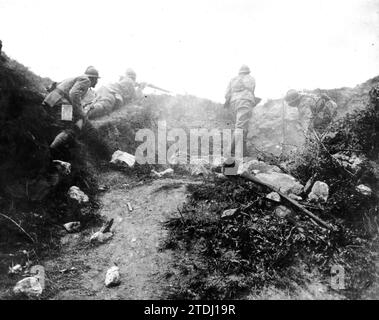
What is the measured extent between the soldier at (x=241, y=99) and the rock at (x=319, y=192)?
4054 millimetres

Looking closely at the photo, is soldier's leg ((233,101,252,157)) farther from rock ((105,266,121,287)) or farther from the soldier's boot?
rock ((105,266,121,287))

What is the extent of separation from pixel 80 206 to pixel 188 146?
4346mm

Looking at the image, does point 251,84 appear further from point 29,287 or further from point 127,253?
point 29,287

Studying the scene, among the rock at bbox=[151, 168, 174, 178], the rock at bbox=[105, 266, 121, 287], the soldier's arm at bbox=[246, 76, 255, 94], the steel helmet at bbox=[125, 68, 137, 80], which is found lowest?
the rock at bbox=[105, 266, 121, 287]

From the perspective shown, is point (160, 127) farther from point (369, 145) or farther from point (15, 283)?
point (15, 283)

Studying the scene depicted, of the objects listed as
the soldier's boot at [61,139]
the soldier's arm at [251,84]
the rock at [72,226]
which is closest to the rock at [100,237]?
the rock at [72,226]

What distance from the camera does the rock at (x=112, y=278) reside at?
177 inches

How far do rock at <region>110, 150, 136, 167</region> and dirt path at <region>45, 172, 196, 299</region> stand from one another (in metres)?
1.18

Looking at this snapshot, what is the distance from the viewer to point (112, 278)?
4.53 m

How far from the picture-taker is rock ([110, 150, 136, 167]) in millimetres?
7984

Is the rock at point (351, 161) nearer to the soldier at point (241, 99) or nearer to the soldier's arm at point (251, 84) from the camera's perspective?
the soldier at point (241, 99)

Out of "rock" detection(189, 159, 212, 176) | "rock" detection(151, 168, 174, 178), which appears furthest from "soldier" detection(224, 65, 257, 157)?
"rock" detection(151, 168, 174, 178)

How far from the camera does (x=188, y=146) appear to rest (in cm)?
979

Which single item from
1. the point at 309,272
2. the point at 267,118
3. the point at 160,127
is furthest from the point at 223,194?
the point at 267,118
